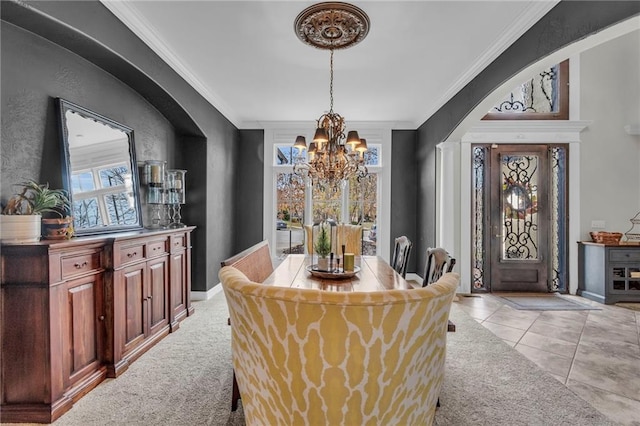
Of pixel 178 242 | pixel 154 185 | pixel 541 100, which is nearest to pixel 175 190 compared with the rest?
pixel 154 185

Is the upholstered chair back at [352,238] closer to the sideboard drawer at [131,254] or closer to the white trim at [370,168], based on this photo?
the white trim at [370,168]

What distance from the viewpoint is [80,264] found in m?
2.10

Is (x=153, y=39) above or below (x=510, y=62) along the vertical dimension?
above

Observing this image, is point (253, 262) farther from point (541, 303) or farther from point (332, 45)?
point (541, 303)

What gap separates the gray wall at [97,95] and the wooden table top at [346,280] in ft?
5.88

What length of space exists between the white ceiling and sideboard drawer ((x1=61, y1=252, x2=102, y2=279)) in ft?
5.83

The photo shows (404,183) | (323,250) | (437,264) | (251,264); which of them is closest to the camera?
(437,264)

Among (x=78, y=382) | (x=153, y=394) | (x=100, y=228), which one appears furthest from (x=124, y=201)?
(x=153, y=394)

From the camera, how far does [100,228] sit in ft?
8.77

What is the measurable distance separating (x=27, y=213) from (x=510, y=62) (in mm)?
3766

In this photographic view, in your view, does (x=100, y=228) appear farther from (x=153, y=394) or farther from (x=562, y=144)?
(x=562, y=144)

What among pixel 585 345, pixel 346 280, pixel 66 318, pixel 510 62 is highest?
pixel 510 62

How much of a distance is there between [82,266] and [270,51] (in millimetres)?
2389

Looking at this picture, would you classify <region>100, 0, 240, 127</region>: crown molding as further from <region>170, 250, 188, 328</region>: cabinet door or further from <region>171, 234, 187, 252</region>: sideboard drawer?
<region>170, 250, 188, 328</region>: cabinet door
